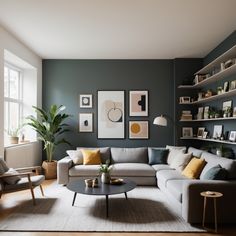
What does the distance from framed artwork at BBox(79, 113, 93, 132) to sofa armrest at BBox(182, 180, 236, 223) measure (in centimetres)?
380

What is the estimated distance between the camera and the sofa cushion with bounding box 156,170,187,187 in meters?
4.48

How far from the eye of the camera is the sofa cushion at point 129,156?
604 centimetres

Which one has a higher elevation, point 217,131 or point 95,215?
point 217,131

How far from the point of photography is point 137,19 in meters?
4.21

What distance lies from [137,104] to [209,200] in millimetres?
3780

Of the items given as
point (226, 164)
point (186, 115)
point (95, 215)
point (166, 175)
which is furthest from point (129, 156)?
point (226, 164)

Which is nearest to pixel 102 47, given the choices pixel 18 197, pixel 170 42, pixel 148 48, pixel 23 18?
pixel 148 48

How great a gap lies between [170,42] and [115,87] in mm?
1969

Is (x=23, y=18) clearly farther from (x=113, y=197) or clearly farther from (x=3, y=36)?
(x=113, y=197)

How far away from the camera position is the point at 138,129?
6797mm

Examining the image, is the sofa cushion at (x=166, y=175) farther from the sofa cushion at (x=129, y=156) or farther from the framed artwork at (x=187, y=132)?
the framed artwork at (x=187, y=132)

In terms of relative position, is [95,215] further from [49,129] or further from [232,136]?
[49,129]

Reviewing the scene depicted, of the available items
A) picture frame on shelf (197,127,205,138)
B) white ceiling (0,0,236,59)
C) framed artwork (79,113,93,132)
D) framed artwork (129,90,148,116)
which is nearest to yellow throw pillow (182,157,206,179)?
picture frame on shelf (197,127,205,138)

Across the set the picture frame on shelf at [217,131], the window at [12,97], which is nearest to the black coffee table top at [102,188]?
the picture frame on shelf at [217,131]
